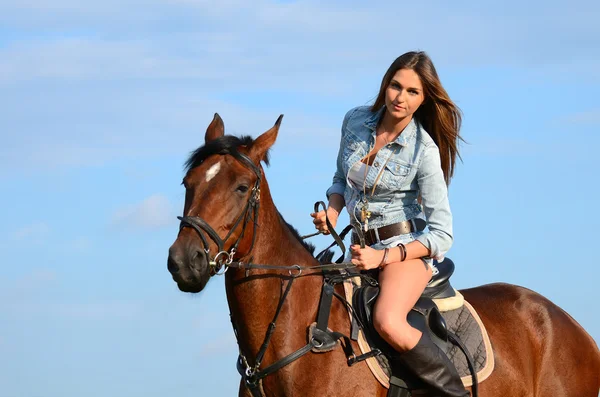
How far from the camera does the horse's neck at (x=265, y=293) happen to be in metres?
7.18

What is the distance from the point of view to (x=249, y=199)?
23.0 feet

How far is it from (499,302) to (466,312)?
0.72 metres

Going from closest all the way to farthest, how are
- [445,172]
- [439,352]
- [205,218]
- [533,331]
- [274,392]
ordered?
[205,218] < [274,392] < [439,352] < [445,172] < [533,331]

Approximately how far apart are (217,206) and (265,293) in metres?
0.86

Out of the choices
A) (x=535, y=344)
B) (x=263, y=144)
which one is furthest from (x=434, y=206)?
(x=535, y=344)

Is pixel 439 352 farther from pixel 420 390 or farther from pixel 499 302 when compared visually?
pixel 499 302

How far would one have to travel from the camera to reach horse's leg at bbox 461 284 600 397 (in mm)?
8688

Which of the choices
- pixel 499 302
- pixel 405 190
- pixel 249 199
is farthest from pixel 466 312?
pixel 249 199

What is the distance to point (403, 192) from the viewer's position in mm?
7980

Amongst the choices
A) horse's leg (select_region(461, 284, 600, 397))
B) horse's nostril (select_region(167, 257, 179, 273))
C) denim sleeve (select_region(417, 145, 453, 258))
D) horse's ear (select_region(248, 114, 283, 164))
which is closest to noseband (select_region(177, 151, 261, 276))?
horse's ear (select_region(248, 114, 283, 164))

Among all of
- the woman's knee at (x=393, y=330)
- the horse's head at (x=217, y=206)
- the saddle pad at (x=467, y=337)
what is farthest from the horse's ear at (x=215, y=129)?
the woman's knee at (x=393, y=330)

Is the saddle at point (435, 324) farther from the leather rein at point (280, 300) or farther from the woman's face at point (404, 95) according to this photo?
the woman's face at point (404, 95)

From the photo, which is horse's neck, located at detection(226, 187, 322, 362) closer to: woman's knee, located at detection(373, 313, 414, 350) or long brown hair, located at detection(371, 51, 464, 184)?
woman's knee, located at detection(373, 313, 414, 350)

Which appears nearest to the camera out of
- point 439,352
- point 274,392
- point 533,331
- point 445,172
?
point 274,392
